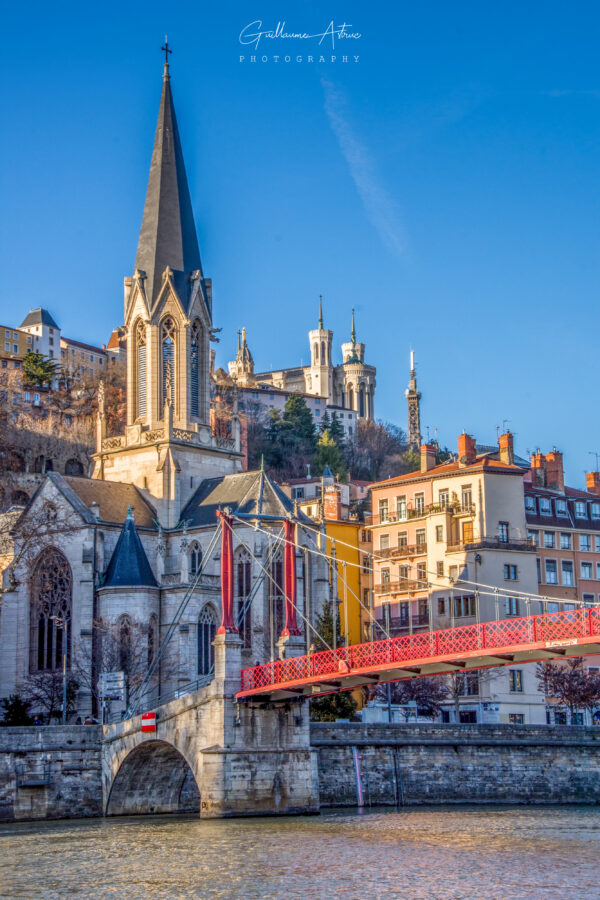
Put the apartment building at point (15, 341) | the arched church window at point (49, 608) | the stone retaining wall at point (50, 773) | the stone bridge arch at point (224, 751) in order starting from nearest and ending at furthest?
the stone bridge arch at point (224, 751), the stone retaining wall at point (50, 773), the arched church window at point (49, 608), the apartment building at point (15, 341)

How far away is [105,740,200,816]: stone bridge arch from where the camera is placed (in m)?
44.3

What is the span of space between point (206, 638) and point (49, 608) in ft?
23.9

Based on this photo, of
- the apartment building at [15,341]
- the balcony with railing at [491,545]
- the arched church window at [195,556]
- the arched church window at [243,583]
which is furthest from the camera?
the apartment building at [15,341]

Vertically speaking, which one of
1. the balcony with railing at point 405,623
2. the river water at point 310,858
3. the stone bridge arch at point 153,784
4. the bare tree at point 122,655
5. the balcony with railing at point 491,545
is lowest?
the river water at point 310,858

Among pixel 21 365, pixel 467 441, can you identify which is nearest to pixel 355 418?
pixel 21 365

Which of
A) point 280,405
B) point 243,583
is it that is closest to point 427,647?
point 243,583

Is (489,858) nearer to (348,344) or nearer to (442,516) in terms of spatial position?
(442,516)

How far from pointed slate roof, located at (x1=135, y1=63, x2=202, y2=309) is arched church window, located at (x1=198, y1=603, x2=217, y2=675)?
16.3 m

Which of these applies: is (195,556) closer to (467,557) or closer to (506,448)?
(467,557)

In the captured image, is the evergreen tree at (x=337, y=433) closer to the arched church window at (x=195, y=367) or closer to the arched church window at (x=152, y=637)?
the arched church window at (x=195, y=367)

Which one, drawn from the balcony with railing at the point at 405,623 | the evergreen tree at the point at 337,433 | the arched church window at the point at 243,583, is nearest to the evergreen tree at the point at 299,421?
the evergreen tree at the point at 337,433

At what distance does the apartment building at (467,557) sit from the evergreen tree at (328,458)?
4173 centimetres

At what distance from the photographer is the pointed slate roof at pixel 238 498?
60.8m

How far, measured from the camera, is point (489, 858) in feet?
109
